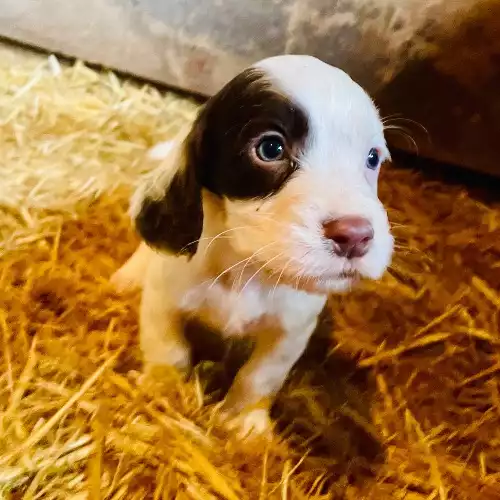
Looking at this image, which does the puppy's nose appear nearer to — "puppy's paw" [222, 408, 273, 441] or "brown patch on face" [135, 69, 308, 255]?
"brown patch on face" [135, 69, 308, 255]

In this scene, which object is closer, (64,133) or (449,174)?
(64,133)

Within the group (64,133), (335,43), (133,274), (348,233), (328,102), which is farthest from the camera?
(64,133)

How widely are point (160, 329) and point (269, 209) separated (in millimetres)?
616

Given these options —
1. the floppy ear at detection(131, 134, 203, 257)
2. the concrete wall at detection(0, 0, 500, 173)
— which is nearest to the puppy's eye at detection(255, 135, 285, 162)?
the floppy ear at detection(131, 134, 203, 257)

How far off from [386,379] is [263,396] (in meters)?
0.46

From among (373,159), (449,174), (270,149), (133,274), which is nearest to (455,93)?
(449,174)

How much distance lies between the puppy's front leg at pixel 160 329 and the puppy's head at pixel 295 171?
31cm

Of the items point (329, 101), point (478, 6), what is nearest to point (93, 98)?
point (478, 6)

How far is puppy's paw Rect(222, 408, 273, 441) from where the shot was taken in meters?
1.95

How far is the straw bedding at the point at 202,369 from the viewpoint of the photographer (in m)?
1.77

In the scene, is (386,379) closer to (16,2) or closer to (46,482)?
(46,482)

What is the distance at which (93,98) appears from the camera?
3.23 meters

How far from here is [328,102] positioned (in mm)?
1482

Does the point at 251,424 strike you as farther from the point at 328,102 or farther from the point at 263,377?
the point at 328,102
